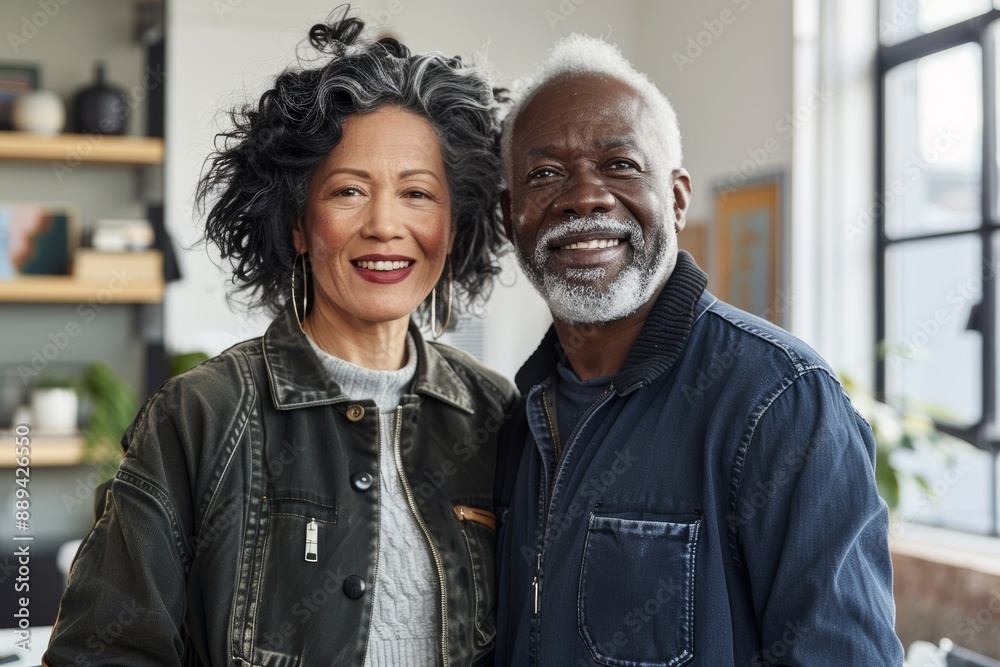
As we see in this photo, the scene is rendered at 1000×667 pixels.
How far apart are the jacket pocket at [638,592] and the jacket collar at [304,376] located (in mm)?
391

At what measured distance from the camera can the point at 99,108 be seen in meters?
3.78

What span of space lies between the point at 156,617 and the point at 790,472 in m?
0.80

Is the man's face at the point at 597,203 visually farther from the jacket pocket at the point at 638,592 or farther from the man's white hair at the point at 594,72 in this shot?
the jacket pocket at the point at 638,592

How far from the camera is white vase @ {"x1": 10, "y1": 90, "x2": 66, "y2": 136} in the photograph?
372cm

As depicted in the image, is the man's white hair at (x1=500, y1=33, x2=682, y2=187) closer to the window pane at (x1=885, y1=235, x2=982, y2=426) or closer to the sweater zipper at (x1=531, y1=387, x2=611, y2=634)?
the sweater zipper at (x1=531, y1=387, x2=611, y2=634)

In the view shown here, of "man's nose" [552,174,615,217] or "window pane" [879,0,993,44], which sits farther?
"window pane" [879,0,993,44]

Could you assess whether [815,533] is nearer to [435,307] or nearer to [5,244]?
[435,307]

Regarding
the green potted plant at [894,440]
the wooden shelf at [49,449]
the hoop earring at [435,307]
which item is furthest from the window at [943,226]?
the wooden shelf at [49,449]

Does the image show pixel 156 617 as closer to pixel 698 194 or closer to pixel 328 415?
pixel 328 415

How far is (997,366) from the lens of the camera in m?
3.25

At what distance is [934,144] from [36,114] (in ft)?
10.9

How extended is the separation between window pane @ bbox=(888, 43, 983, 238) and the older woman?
2.34 m

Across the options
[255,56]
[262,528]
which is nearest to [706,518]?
[262,528]
